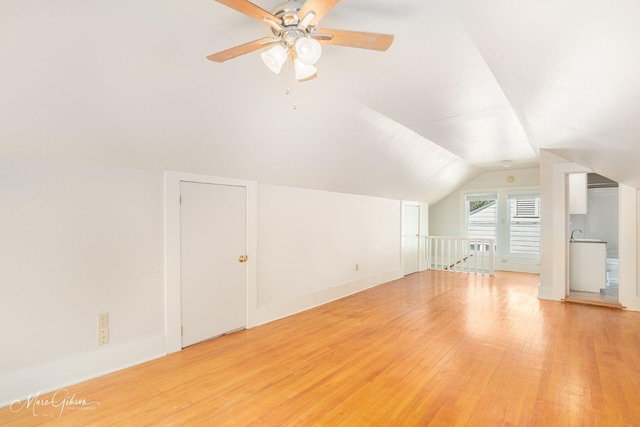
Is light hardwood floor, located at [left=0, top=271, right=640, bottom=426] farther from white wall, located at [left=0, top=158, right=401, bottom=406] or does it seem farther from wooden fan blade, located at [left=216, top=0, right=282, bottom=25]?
wooden fan blade, located at [left=216, top=0, right=282, bottom=25]

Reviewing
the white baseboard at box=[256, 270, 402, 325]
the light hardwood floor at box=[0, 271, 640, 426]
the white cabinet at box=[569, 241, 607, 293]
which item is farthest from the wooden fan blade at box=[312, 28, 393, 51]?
the white cabinet at box=[569, 241, 607, 293]

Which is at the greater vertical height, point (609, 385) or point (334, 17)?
point (334, 17)

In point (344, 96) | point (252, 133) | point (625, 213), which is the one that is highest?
point (344, 96)

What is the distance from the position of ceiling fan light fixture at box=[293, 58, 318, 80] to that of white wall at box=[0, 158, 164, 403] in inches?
72.4

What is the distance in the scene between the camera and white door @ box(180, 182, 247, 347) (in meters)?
3.04

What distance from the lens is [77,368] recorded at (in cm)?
235

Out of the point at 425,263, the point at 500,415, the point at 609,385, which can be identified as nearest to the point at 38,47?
the point at 500,415

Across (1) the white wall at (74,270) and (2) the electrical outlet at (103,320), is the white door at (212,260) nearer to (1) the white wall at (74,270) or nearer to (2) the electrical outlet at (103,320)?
(1) the white wall at (74,270)

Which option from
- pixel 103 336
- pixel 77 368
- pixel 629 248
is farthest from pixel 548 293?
pixel 77 368

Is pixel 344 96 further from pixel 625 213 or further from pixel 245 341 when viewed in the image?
pixel 625 213

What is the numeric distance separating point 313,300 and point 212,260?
1.78 m

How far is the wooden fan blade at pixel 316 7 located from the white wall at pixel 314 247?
2.54 meters

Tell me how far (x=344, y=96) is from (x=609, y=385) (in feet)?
10.5

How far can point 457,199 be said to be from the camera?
8.11 m
